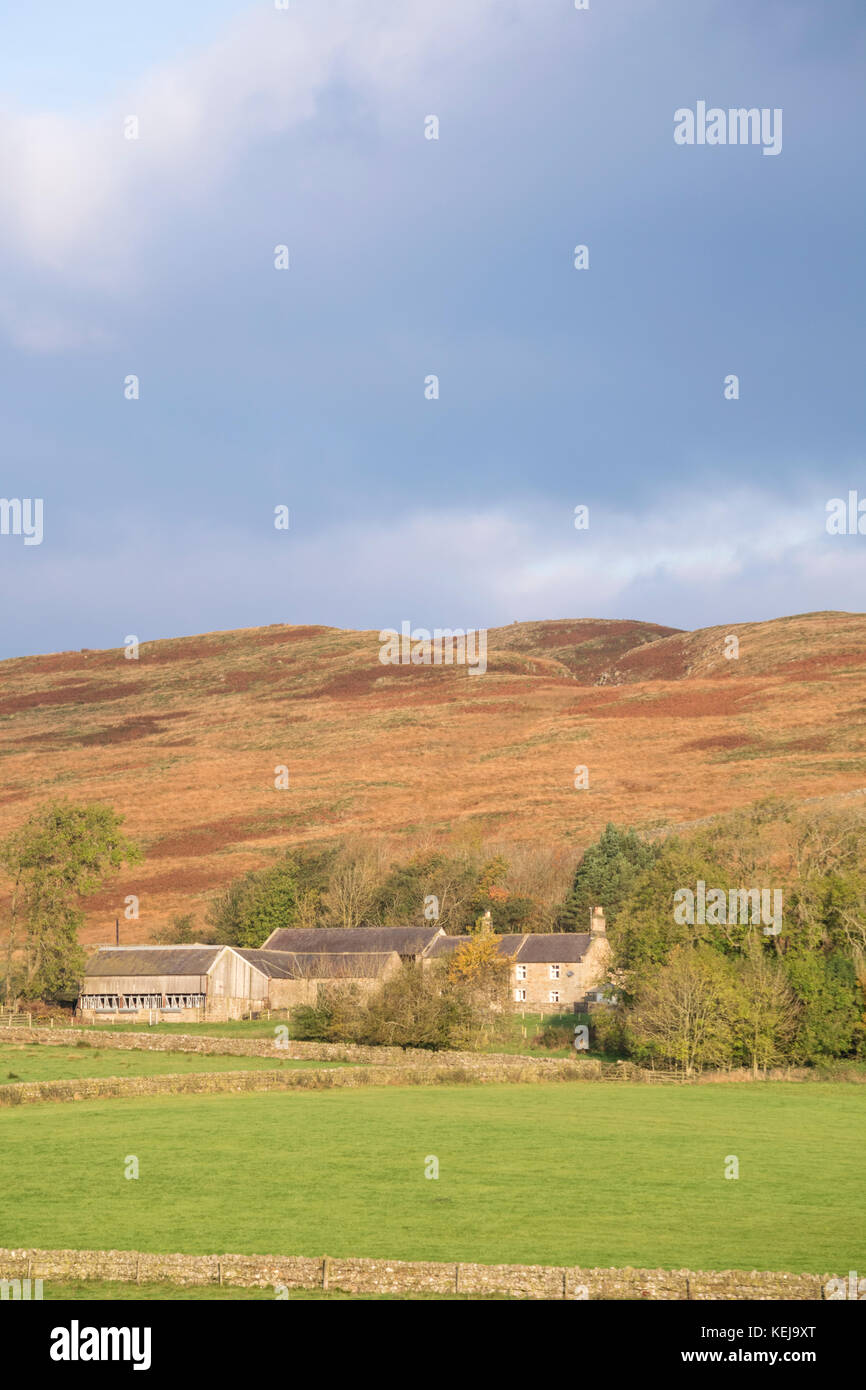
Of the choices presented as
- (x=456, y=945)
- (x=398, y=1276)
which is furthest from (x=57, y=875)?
(x=398, y=1276)

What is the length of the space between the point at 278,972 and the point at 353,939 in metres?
5.97

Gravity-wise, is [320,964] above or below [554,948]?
below

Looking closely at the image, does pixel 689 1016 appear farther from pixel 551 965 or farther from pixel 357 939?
pixel 357 939

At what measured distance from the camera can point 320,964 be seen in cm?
7588

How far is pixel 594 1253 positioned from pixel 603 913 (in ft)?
209

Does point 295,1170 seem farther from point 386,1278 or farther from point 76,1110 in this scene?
point 76,1110

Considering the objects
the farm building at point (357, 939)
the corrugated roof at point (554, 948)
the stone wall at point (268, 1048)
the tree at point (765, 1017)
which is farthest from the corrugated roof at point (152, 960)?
the tree at point (765, 1017)

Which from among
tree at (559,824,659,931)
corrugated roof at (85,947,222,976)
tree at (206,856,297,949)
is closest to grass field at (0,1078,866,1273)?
corrugated roof at (85,947,222,976)

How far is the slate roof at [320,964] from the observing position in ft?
244

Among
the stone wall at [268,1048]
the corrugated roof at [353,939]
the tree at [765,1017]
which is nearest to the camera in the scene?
the tree at [765,1017]

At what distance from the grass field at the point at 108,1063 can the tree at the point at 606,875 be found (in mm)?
34284

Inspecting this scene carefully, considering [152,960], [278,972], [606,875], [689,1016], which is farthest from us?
[606,875]

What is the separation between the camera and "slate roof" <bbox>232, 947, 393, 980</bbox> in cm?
7444

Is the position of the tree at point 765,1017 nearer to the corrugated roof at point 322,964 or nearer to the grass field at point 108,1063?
the grass field at point 108,1063
